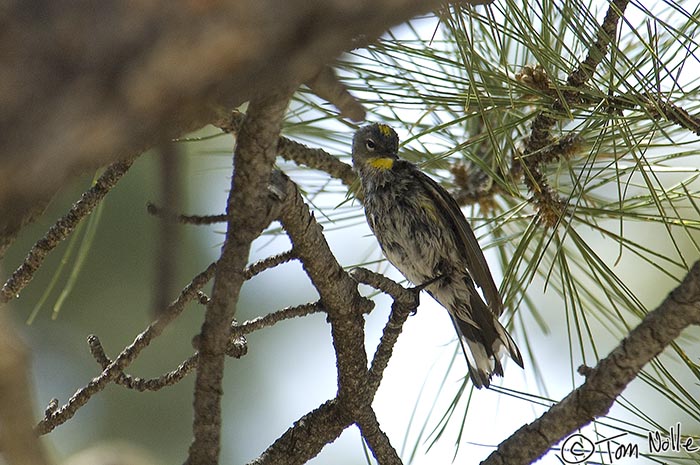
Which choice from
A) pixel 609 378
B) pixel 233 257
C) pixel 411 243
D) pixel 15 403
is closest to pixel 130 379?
pixel 233 257

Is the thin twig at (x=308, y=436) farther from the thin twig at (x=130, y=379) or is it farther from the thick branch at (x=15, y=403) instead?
the thick branch at (x=15, y=403)

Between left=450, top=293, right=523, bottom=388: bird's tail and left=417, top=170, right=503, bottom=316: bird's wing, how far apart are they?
17 cm

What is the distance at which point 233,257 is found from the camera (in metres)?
1.01

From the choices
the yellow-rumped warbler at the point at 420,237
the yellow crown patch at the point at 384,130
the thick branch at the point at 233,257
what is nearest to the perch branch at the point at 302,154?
the yellow-rumped warbler at the point at 420,237

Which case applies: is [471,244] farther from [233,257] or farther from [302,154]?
[233,257]

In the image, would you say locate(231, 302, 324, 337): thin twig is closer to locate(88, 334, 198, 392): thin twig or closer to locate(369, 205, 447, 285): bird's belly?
locate(88, 334, 198, 392): thin twig

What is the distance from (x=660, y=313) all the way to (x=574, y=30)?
0.65 meters

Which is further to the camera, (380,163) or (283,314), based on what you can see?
(380,163)

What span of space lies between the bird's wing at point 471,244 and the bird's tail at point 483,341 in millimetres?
166

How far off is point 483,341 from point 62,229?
144cm

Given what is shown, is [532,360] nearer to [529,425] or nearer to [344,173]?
[344,173]

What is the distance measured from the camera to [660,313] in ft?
3.66

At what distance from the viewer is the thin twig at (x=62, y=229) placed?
1.42 m

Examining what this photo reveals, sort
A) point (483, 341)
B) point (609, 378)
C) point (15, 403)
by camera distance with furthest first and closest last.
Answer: point (483, 341) < point (609, 378) < point (15, 403)
